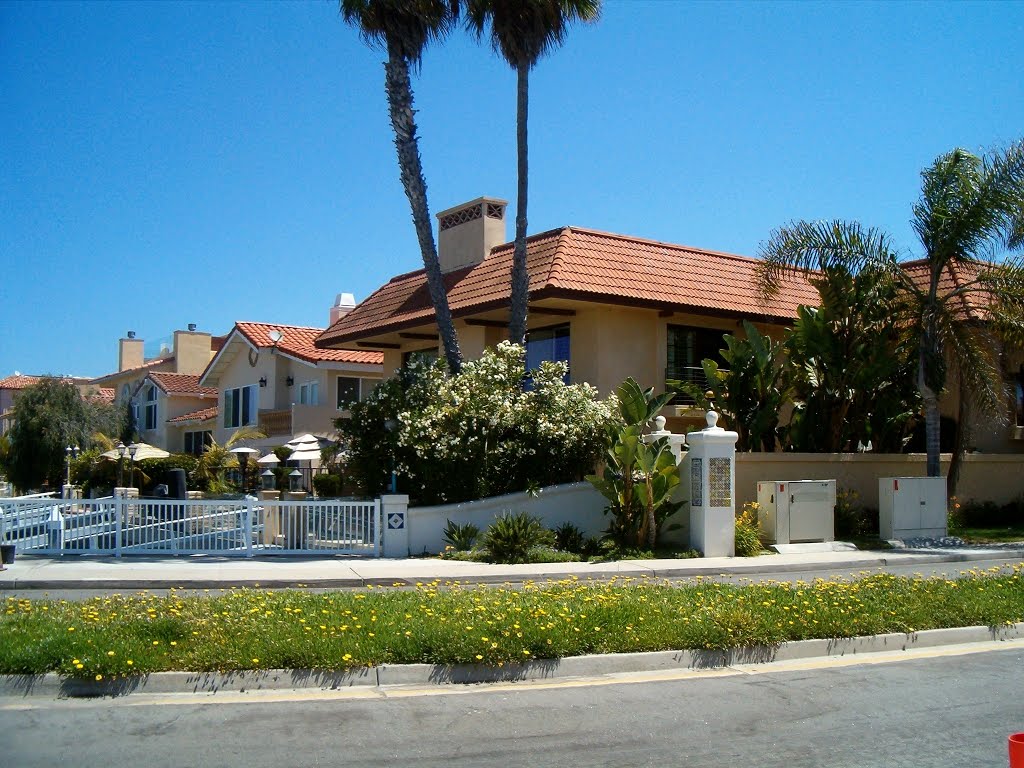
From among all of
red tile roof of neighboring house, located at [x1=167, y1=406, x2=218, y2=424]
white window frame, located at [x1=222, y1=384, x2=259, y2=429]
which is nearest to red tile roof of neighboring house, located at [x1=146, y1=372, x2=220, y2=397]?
red tile roof of neighboring house, located at [x1=167, y1=406, x2=218, y2=424]

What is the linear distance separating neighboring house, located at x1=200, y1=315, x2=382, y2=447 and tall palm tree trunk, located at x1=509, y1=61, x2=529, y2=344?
11.7 metres

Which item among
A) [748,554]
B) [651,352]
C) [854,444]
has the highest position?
[651,352]

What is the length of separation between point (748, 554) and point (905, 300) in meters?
8.18

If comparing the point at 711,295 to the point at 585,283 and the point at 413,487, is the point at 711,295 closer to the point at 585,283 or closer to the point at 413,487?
the point at 585,283

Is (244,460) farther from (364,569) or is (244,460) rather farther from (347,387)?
(364,569)

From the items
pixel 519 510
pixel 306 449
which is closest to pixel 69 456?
pixel 306 449

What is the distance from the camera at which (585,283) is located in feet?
75.4

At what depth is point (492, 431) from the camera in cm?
1956

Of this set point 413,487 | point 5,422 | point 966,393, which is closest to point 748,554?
point 413,487

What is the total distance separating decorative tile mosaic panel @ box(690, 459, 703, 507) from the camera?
18531 millimetres

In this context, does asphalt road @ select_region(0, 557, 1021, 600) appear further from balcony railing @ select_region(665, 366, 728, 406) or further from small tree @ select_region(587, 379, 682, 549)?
balcony railing @ select_region(665, 366, 728, 406)

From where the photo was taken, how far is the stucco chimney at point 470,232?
28.1m

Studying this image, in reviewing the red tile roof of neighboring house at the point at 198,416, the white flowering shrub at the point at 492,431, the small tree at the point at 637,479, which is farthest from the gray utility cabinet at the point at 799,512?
the red tile roof of neighboring house at the point at 198,416

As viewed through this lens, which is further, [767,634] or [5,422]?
[5,422]
